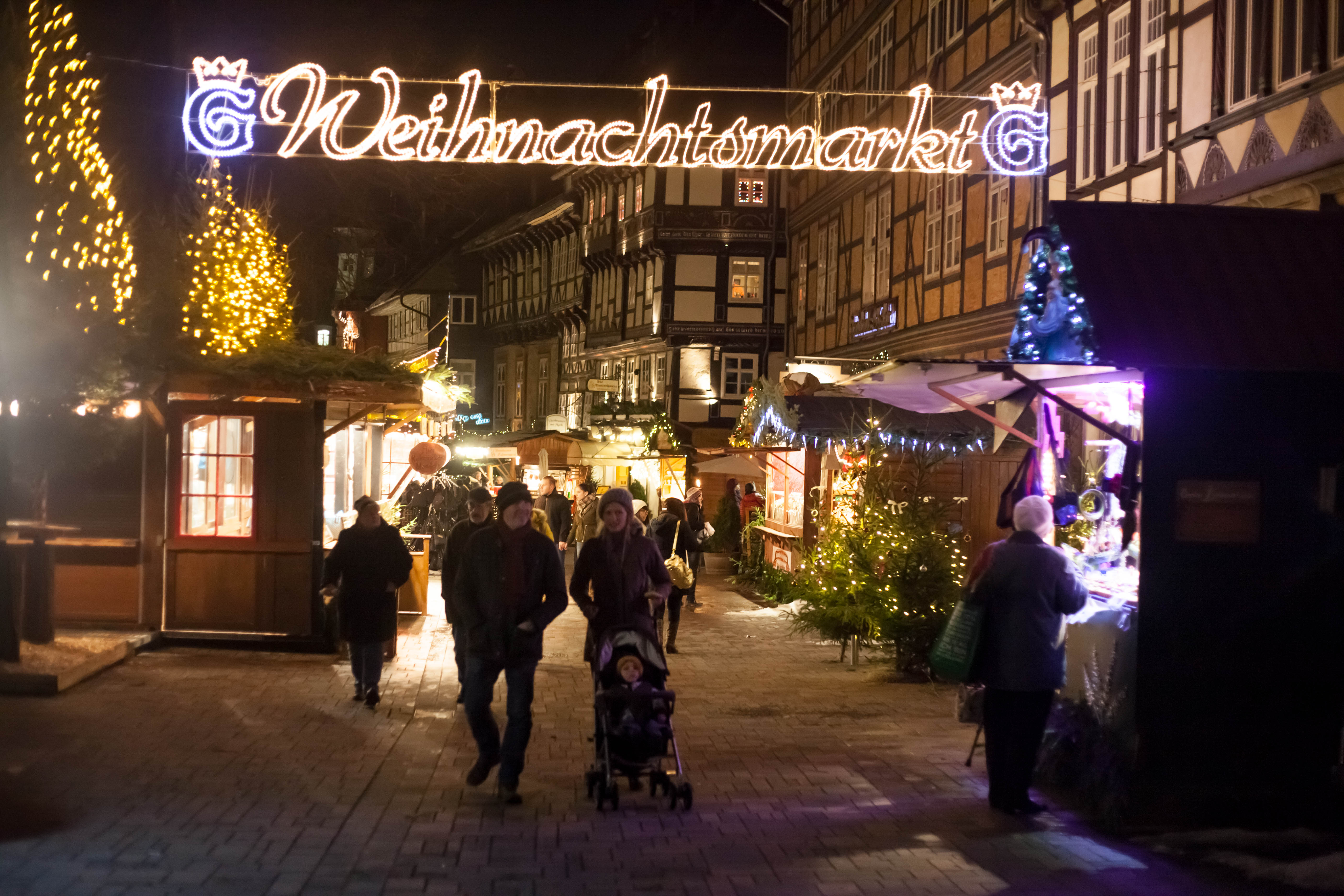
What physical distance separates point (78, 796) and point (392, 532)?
3806 mm

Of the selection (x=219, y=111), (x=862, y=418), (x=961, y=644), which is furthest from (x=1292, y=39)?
(x=219, y=111)

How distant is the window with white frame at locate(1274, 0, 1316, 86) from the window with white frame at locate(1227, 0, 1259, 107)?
0.96 feet

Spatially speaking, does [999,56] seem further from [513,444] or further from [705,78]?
[705,78]

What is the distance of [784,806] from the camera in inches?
293

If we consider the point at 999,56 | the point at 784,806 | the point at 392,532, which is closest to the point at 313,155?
the point at 392,532

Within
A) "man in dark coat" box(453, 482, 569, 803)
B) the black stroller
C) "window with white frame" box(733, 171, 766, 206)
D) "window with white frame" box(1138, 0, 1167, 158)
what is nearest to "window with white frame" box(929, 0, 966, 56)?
"window with white frame" box(1138, 0, 1167, 158)

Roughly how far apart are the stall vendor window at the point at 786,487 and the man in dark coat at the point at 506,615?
12130mm

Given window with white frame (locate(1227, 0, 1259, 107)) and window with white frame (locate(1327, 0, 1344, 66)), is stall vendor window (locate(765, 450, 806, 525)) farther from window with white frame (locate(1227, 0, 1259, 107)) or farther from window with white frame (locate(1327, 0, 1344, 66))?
window with white frame (locate(1327, 0, 1344, 66))

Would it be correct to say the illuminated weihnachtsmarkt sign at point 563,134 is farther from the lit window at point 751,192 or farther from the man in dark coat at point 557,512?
the lit window at point 751,192

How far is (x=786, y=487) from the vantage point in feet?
68.7

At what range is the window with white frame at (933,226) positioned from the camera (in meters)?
22.8

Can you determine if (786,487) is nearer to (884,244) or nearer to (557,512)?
(557,512)

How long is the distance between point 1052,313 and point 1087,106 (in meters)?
9.70

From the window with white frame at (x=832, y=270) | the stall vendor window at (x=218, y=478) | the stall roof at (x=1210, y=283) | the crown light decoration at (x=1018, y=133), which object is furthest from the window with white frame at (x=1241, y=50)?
the window with white frame at (x=832, y=270)
